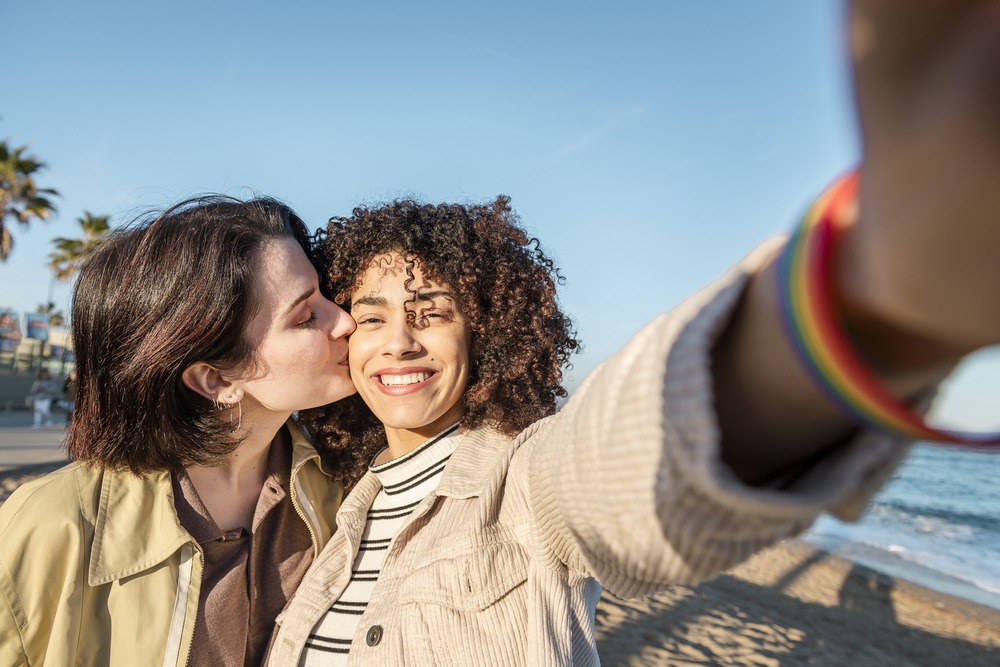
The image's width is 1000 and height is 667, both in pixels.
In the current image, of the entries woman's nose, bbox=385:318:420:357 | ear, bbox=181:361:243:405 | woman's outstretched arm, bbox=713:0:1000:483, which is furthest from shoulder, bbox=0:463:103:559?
woman's outstretched arm, bbox=713:0:1000:483

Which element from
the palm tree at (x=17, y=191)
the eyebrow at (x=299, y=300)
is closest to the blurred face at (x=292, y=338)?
the eyebrow at (x=299, y=300)

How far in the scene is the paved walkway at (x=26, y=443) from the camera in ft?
36.4

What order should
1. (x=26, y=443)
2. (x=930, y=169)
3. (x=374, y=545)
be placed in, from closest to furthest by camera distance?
(x=930, y=169)
(x=374, y=545)
(x=26, y=443)

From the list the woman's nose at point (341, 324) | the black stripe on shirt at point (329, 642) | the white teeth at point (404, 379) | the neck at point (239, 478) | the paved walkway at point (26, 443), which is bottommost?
the paved walkway at point (26, 443)

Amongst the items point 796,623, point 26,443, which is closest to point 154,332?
point 796,623

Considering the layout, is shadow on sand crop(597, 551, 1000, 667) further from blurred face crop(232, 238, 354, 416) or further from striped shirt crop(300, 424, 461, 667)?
blurred face crop(232, 238, 354, 416)

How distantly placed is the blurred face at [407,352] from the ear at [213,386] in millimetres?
483

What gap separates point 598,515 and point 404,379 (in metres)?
1.68

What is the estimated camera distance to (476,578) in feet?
5.55

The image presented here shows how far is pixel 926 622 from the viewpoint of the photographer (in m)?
9.80

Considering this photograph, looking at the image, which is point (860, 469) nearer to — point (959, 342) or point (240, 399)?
point (959, 342)

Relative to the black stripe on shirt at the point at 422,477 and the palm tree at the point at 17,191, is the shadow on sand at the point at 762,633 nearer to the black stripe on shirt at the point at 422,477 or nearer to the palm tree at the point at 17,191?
the black stripe on shirt at the point at 422,477

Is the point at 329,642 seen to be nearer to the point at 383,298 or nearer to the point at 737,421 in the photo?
the point at 383,298

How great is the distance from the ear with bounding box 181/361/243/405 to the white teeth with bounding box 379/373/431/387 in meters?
0.61
